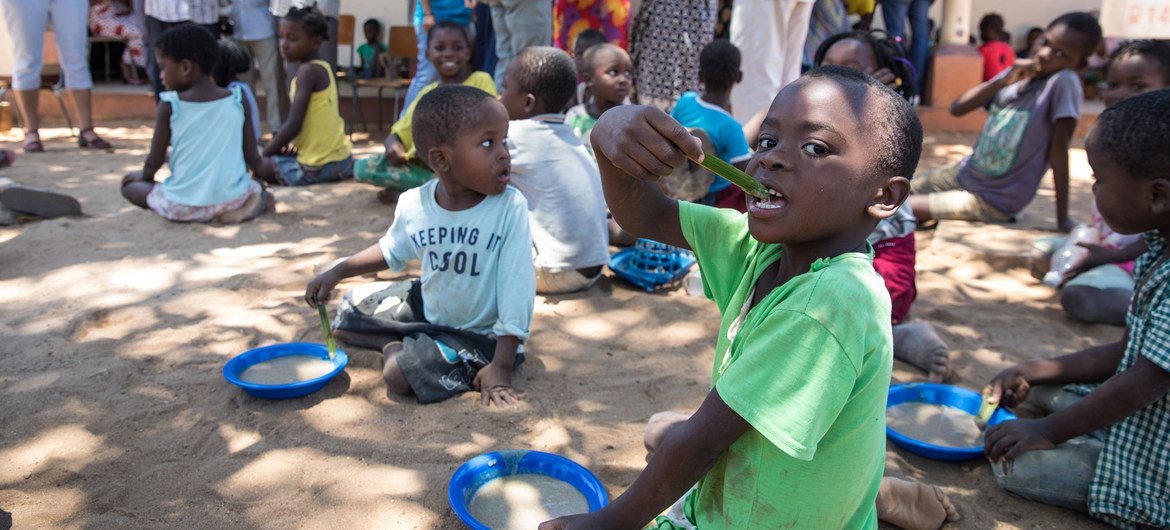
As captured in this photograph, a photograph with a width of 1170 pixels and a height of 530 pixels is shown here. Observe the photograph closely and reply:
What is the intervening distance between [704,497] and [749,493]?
5.6 inches

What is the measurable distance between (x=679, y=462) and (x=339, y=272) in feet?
5.66

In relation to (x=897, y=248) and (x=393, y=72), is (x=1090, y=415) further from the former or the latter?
(x=393, y=72)

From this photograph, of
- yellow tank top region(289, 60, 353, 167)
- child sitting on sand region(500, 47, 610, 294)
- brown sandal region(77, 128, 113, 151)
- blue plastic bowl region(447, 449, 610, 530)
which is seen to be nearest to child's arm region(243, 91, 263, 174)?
yellow tank top region(289, 60, 353, 167)

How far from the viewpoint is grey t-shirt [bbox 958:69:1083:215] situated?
188 inches

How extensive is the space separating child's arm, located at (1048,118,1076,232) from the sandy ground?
10.7 inches

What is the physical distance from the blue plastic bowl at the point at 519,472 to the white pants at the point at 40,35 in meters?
6.32

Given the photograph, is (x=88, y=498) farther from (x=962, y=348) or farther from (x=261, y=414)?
(x=962, y=348)

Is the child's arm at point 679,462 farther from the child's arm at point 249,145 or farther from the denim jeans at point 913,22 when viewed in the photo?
the denim jeans at point 913,22

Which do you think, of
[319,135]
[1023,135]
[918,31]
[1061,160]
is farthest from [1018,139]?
[319,135]

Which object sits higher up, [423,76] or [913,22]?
[913,22]

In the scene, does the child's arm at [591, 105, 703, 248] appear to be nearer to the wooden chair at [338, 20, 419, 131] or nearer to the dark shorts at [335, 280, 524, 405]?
the dark shorts at [335, 280, 524, 405]

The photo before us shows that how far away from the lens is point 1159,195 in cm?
222

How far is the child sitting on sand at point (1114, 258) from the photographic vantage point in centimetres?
370

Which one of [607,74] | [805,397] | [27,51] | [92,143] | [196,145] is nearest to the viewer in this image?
[805,397]
